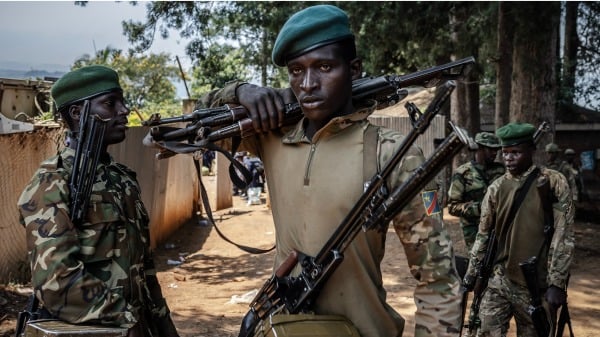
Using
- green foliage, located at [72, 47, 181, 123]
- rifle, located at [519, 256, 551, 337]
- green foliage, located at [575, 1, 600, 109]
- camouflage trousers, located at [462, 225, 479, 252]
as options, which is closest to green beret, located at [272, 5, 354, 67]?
rifle, located at [519, 256, 551, 337]

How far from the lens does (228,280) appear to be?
8.45 metres

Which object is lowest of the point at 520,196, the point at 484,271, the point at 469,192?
the point at 484,271

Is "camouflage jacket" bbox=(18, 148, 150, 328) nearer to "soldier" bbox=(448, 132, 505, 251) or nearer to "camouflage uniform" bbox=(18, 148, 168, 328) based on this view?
"camouflage uniform" bbox=(18, 148, 168, 328)

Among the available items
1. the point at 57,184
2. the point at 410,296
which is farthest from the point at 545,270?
the point at 57,184

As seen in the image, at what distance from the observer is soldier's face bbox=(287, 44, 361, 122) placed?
2.05m

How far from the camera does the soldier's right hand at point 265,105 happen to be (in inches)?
86.3

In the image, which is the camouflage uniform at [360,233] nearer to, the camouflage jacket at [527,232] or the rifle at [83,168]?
the rifle at [83,168]

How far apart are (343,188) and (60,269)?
1.29m

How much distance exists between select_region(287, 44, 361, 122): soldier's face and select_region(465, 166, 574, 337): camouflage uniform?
10.7ft

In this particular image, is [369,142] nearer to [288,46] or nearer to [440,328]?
[288,46]

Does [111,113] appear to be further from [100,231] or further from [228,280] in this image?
[228,280]

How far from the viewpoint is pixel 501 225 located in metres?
4.98

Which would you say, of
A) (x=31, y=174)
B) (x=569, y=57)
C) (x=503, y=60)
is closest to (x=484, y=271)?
(x=31, y=174)

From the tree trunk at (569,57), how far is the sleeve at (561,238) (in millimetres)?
13796
